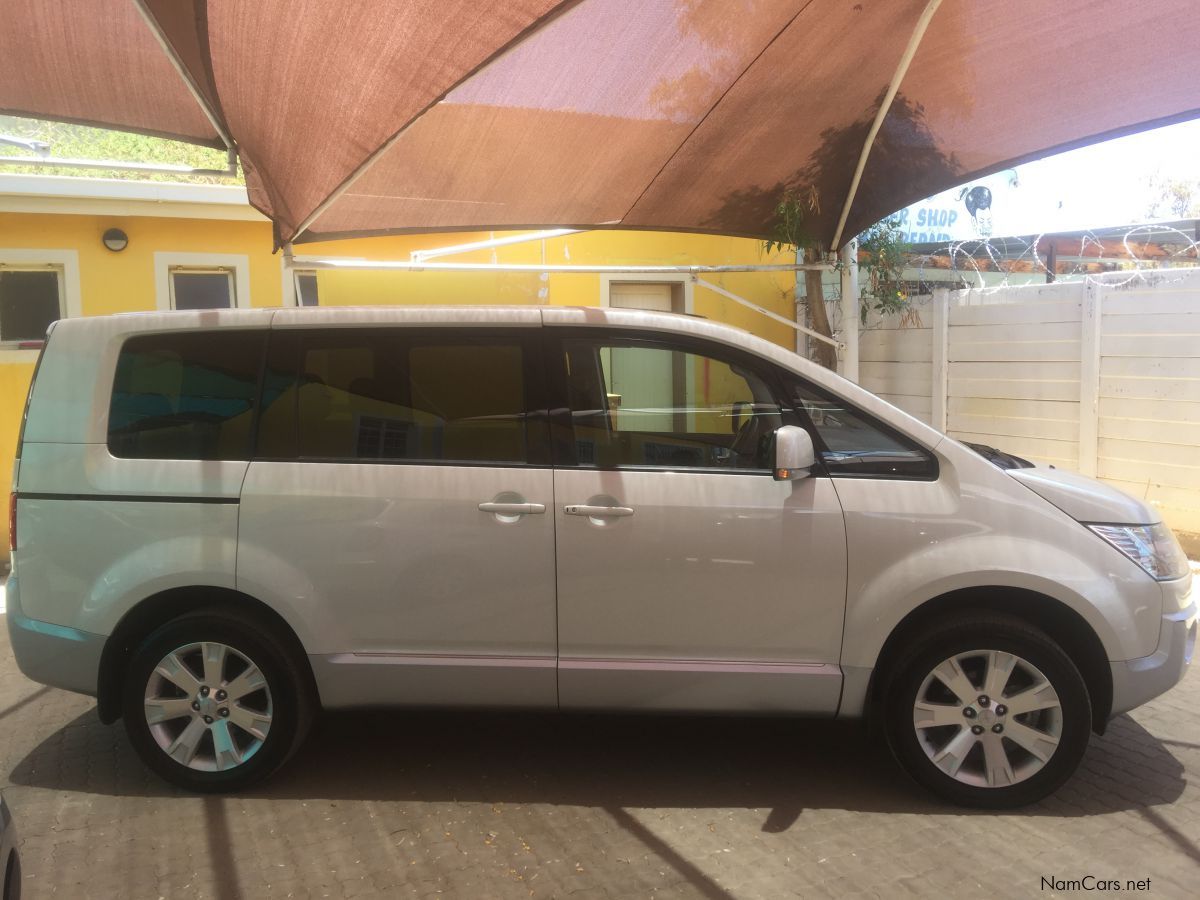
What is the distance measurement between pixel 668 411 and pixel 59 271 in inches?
281

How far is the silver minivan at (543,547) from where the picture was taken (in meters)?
3.73

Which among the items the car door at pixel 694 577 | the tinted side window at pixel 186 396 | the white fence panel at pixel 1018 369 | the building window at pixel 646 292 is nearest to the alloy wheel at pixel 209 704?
the tinted side window at pixel 186 396

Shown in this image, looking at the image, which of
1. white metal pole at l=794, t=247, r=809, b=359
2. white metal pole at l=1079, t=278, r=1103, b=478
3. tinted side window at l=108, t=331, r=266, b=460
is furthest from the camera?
white metal pole at l=794, t=247, r=809, b=359

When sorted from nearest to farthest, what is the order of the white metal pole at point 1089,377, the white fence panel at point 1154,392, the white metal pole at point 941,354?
the white fence panel at point 1154,392
the white metal pole at point 1089,377
the white metal pole at point 941,354

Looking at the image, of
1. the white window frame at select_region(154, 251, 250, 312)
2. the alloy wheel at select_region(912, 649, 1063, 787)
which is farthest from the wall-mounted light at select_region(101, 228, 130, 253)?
the alloy wheel at select_region(912, 649, 1063, 787)

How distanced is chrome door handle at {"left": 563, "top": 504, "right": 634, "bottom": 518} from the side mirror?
0.61 m

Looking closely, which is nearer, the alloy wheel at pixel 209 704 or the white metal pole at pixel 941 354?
the alloy wheel at pixel 209 704

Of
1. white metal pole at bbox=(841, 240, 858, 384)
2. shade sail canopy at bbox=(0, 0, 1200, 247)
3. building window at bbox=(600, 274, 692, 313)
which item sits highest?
shade sail canopy at bbox=(0, 0, 1200, 247)

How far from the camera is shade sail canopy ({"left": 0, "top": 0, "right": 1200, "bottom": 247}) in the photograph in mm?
4754

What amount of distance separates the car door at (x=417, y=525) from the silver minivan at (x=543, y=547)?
0.04 ft

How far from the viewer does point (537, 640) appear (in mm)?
3846

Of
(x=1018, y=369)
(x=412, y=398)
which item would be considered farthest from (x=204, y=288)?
(x=1018, y=369)

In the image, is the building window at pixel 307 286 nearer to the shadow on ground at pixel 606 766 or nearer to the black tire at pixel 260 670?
the shadow on ground at pixel 606 766

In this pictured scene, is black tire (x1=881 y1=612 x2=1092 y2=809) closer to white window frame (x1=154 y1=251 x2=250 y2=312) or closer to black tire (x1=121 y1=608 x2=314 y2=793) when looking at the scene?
black tire (x1=121 y1=608 x2=314 y2=793)
